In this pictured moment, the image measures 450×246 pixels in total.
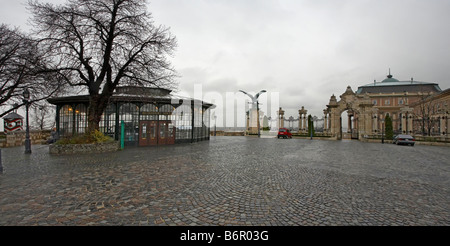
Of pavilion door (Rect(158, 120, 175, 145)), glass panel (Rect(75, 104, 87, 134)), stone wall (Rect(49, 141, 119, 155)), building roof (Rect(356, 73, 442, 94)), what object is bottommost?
stone wall (Rect(49, 141, 119, 155))

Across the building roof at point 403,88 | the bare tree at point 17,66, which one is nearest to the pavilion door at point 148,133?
Result: the bare tree at point 17,66

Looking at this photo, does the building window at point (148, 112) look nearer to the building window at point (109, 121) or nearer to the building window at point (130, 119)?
the building window at point (130, 119)

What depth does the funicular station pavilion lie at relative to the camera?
18312mm

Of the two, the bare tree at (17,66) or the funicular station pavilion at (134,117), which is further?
the funicular station pavilion at (134,117)

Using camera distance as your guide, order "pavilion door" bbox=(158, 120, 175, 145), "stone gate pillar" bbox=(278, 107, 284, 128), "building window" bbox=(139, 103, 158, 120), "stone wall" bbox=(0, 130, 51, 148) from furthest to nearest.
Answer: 1. "stone gate pillar" bbox=(278, 107, 284, 128)
2. "pavilion door" bbox=(158, 120, 175, 145)
3. "building window" bbox=(139, 103, 158, 120)
4. "stone wall" bbox=(0, 130, 51, 148)

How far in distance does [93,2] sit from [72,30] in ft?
8.69

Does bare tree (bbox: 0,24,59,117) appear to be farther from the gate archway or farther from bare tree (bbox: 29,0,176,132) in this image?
the gate archway

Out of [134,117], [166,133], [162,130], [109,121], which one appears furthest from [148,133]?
[109,121]

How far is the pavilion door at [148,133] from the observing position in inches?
748

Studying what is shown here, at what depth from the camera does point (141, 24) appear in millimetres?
14969

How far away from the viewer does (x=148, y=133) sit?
19.3 m

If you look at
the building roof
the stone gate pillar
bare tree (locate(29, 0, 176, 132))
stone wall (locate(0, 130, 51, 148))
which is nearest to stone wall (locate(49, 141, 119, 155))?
bare tree (locate(29, 0, 176, 132))
